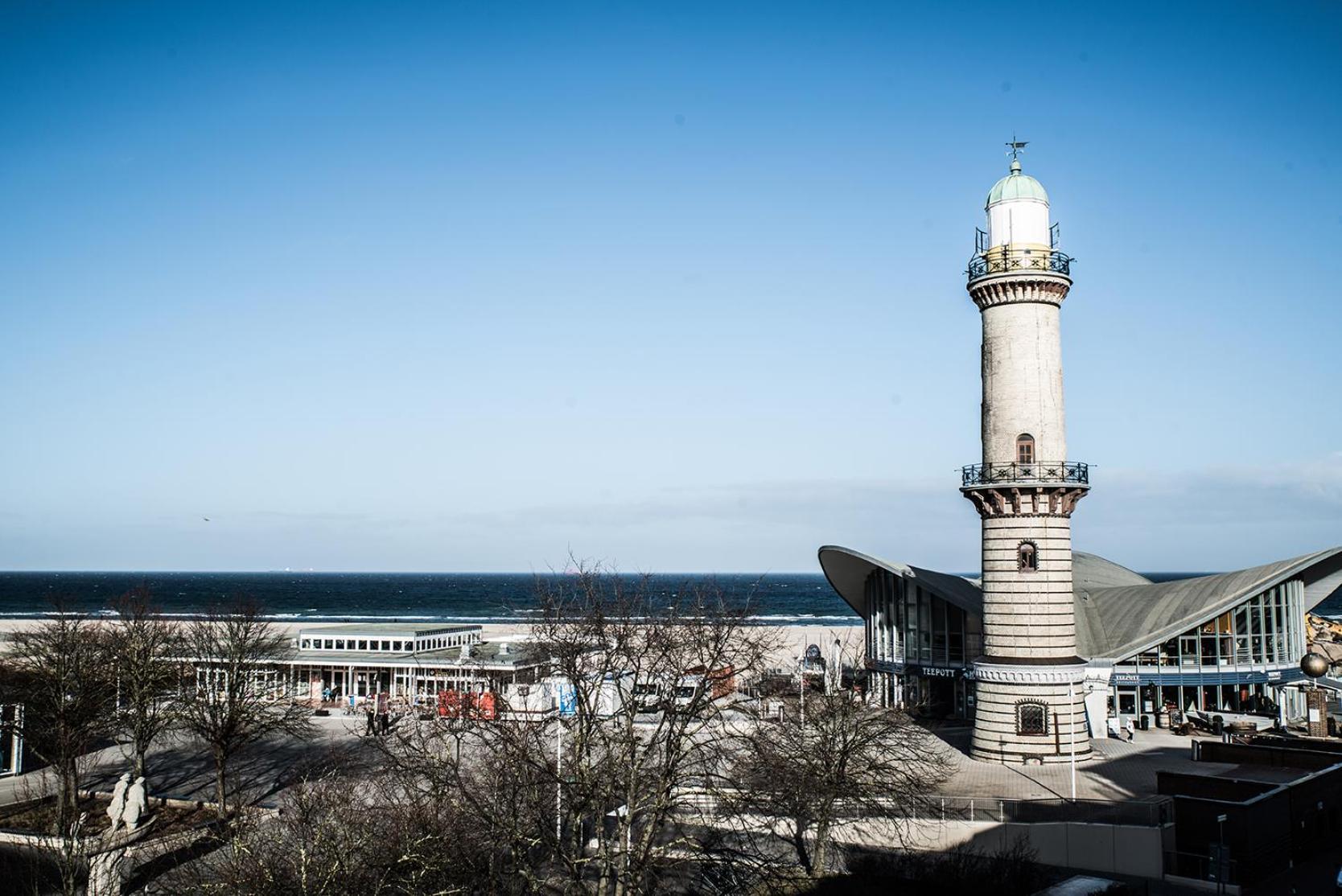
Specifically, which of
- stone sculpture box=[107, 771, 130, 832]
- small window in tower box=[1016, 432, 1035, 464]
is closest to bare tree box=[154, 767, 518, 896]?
stone sculpture box=[107, 771, 130, 832]

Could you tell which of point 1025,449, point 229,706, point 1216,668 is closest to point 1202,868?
point 1025,449

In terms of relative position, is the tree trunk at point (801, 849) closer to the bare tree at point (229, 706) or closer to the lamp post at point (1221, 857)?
the lamp post at point (1221, 857)

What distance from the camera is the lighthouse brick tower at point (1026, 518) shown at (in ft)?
129

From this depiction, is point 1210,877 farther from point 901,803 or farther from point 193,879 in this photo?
point 193,879

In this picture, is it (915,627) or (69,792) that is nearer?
(69,792)

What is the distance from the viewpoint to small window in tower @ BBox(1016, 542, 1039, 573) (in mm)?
39719

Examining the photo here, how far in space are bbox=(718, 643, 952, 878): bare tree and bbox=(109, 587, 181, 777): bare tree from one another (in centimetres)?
1887

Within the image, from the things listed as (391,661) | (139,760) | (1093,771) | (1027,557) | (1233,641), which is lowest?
(1093,771)

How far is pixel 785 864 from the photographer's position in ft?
84.9

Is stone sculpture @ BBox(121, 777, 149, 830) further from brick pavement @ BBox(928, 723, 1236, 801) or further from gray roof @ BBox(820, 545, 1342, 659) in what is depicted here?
gray roof @ BBox(820, 545, 1342, 659)

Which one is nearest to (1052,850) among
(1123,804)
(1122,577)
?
(1123,804)

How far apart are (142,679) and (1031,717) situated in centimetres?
2937

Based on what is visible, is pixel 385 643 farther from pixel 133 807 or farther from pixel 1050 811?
pixel 1050 811

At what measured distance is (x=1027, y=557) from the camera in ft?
131
